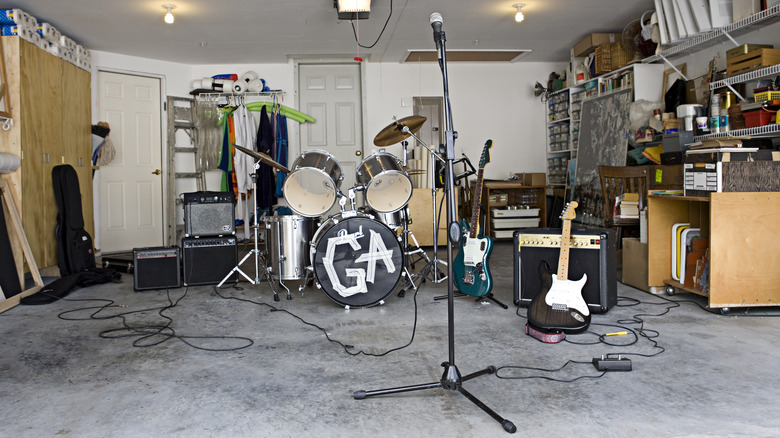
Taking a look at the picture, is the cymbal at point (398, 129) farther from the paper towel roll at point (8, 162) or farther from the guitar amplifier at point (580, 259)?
the paper towel roll at point (8, 162)

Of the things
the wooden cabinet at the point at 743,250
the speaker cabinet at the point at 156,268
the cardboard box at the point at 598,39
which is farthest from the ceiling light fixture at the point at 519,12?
the speaker cabinet at the point at 156,268

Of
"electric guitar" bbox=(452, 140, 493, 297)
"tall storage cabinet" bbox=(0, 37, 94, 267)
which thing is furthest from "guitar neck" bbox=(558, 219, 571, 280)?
"tall storage cabinet" bbox=(0, 37, 94, 267)

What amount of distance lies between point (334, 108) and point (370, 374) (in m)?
5.61

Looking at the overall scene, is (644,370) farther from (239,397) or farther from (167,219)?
(167,219)

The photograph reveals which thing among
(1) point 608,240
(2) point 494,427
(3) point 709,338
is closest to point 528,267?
(1) point 608,240

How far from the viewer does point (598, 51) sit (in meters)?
6.04

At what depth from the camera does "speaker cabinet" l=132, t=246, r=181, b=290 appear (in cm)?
440

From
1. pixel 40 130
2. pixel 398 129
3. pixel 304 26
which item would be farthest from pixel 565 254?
pixel 40 130

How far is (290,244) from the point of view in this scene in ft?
13.1

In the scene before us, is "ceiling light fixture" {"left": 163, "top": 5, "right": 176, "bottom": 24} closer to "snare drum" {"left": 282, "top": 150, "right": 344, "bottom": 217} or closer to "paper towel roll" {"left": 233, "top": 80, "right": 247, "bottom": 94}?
"paper towel roll" {"left": 233, "top": 80, "right": 247, "bottom": 94}

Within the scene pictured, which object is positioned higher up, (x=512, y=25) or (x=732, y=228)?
→ (x=512, y=25)

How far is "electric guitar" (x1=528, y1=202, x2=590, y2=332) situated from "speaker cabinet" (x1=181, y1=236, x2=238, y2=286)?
8.68 ft

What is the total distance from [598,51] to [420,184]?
2438 millimetres

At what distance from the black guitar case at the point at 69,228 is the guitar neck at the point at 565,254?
13.5 feet
